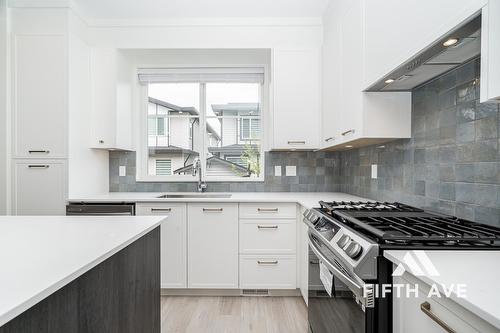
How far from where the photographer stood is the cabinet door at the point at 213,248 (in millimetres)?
2631

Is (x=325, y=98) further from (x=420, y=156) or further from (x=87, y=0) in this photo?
(x=87, y=0)

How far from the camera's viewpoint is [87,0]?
8.80ft

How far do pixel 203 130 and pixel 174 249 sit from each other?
137 cm

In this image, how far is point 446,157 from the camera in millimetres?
1567

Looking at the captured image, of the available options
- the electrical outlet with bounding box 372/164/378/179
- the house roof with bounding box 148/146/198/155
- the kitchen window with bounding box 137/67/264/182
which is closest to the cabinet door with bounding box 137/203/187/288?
the kitchen window with bounding box 137/67/264/182

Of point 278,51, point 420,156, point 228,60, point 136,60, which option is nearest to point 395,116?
point 420,156

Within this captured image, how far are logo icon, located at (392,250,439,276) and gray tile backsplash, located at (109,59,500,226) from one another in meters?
0.58

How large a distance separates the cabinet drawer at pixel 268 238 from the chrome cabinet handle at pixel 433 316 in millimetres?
1833

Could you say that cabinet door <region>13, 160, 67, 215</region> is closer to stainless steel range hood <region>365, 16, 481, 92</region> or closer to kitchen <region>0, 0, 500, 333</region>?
kitchen <region>0, 0, 500, 333</region>

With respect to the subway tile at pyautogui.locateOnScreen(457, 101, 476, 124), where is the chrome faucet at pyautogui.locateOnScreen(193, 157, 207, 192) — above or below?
below

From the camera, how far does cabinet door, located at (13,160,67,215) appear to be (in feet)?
8.63

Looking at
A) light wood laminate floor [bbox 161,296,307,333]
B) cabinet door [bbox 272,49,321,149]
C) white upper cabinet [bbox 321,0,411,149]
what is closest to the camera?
white upper cabinet [bbox 321,0,411,149]

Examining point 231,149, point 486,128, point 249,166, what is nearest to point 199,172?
point 231,149

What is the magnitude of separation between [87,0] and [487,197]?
10.7ft
